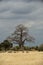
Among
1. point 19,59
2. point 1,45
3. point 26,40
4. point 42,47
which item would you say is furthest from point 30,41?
point 19,59

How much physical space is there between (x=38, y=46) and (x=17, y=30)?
8.43 metres

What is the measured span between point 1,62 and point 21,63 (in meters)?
2.14

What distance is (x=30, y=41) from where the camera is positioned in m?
→ 41.3

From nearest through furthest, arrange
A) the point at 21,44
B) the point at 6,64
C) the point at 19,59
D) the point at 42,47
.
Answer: the point at 6,64 → the point at 19,59 → the point at 42,47 → the point at 21,44

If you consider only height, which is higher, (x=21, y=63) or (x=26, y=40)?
(x=26, y=40)

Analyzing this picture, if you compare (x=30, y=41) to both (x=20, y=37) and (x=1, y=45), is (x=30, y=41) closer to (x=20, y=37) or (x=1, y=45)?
(x=20, y=37)

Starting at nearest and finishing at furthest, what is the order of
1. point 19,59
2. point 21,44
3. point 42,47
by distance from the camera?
point 19,59 < point 42,47 < point 21,44

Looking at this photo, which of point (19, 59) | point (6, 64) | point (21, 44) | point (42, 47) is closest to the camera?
point (6, 64)

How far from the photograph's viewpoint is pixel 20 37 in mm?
40531

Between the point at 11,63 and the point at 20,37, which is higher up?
the point at 20,37

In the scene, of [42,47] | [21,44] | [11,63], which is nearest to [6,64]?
[11,63]

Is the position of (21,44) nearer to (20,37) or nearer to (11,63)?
(20,37)

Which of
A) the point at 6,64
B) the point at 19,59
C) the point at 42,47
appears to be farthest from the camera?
the point at 42,47

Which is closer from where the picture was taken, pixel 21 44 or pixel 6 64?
pixel 6 64
